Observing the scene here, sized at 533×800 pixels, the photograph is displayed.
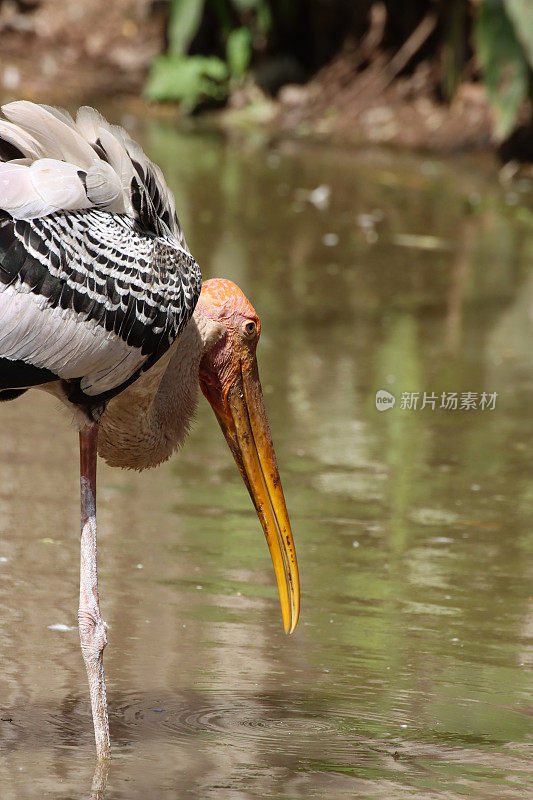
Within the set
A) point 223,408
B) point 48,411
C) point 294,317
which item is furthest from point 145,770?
point 294,317

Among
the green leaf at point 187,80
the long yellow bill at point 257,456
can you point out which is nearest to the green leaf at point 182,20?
the green leaf at point 187,80

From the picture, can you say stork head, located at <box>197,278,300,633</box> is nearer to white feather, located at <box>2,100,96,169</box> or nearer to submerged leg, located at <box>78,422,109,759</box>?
submerged leg, located at <box>78,422,109,759</box>

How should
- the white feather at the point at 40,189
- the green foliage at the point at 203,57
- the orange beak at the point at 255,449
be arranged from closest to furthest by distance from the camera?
the white feather at the point at 40,189
the orange beak at the point at 255,449
the green foliage at the point at 203,57

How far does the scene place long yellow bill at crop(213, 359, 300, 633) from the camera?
4.22m

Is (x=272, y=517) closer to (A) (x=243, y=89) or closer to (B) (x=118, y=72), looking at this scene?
(A) (x=243, y=89)

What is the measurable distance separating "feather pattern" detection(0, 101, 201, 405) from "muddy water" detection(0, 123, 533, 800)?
915mm

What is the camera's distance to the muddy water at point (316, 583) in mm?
3658

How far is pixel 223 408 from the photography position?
4.37m

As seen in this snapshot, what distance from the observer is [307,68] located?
17.7m

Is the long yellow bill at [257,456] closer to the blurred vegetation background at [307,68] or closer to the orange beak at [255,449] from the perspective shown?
the orange beak at [255,449]

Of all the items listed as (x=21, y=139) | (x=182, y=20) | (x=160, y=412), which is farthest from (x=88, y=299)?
(x=182, y=20)

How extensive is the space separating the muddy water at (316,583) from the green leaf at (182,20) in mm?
7977

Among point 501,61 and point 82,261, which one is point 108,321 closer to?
point 82,261

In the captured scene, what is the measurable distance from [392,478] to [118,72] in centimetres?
1339
